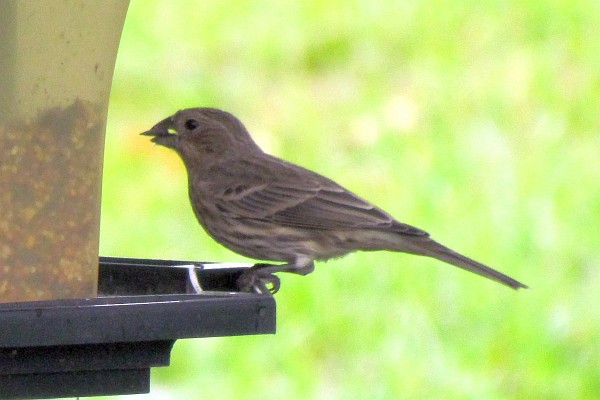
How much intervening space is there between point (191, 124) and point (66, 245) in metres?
1.86

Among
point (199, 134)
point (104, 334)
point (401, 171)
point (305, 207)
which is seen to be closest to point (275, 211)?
point (305, 207)

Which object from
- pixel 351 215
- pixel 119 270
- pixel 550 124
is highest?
pixel 550 124

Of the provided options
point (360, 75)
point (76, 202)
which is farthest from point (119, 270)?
point (360, 75)

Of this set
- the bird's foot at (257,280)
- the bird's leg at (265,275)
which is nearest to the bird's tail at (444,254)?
the bird's leg at (265,275)

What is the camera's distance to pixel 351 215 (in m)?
5.81

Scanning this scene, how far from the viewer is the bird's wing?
5.79m

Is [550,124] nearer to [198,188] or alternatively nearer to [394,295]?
[394,295]

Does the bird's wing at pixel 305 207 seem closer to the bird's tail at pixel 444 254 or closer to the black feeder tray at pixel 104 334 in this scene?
the bird's tail at pixel 444 254

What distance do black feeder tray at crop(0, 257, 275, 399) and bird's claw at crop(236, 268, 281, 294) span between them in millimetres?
466

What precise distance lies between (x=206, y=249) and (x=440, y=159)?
1850 millimetres

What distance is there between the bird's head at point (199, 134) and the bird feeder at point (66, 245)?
1.48m

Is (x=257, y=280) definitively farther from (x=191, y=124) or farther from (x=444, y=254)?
(x=191, y=124)

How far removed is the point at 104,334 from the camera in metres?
3.55

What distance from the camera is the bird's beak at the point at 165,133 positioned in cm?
596
